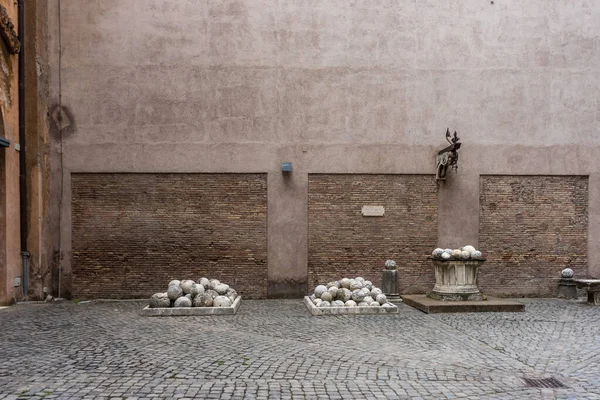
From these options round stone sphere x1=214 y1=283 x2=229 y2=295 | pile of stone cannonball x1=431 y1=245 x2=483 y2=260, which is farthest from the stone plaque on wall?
Answer: round stone sphere x1=214 y1=283 x2=229 y2=295

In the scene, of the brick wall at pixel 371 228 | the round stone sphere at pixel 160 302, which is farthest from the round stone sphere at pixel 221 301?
the brick wall at pixel 371 228

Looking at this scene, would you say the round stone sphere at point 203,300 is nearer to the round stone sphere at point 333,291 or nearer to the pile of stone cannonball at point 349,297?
the pile of stone cannonball at point 349,297

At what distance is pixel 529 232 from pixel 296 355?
8275 mm

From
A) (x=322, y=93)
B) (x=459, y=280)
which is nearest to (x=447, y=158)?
(x=459, y=280)

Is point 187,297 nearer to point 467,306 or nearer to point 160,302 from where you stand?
point 160,302

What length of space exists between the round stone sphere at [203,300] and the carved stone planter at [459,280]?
4874 millimetres

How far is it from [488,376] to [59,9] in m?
12.1

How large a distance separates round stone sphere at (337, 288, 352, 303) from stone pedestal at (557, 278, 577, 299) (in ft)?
18.7

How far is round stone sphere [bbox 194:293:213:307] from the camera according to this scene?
9523mm

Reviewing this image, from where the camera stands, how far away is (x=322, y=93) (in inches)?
471

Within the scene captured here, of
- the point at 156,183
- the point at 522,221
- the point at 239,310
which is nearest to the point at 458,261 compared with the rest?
the point at 522,221

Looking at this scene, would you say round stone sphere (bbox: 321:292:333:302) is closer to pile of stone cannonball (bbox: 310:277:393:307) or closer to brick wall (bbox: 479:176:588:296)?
A: pile of stone cannonball (bbox: 310:277:393:307)

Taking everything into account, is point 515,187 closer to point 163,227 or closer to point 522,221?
point 522,221

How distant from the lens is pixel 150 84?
1175 centimetres
